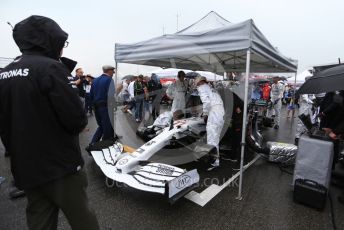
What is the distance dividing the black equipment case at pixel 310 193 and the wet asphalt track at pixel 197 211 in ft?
0.26

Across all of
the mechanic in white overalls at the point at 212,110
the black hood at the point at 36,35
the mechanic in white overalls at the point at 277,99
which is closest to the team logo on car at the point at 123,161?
the mechanic in white overalls at the point at 212,110

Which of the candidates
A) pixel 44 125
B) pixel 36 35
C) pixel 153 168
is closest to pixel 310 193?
pixel 153 168

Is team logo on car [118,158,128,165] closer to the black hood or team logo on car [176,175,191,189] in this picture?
team logo on car [176,175,191,189]

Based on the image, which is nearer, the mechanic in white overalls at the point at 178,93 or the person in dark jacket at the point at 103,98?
the person in dark jacket at the point at 103,98

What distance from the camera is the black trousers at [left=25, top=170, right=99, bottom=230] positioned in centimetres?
148

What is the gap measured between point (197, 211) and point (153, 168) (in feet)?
2.58

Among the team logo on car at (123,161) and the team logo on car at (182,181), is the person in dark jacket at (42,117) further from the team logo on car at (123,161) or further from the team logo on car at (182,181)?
the team logo on car at (123,161)

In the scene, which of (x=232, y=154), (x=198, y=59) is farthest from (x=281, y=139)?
(x=198, y=59)

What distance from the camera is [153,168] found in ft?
10.2

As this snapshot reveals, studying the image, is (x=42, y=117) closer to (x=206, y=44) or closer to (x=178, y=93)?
(x=206, y=44)

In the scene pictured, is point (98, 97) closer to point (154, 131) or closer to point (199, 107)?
point (154, 131)

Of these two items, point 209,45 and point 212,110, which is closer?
point 209,45

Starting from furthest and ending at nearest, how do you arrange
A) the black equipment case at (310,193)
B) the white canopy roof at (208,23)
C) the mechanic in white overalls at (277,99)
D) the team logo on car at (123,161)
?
the mechanic in white overalls at (277,99), the white canopy roof at (208,23), the team logo on car at (123,161), the black equipment case at (310,193)

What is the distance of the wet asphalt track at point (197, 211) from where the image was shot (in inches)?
98.2
